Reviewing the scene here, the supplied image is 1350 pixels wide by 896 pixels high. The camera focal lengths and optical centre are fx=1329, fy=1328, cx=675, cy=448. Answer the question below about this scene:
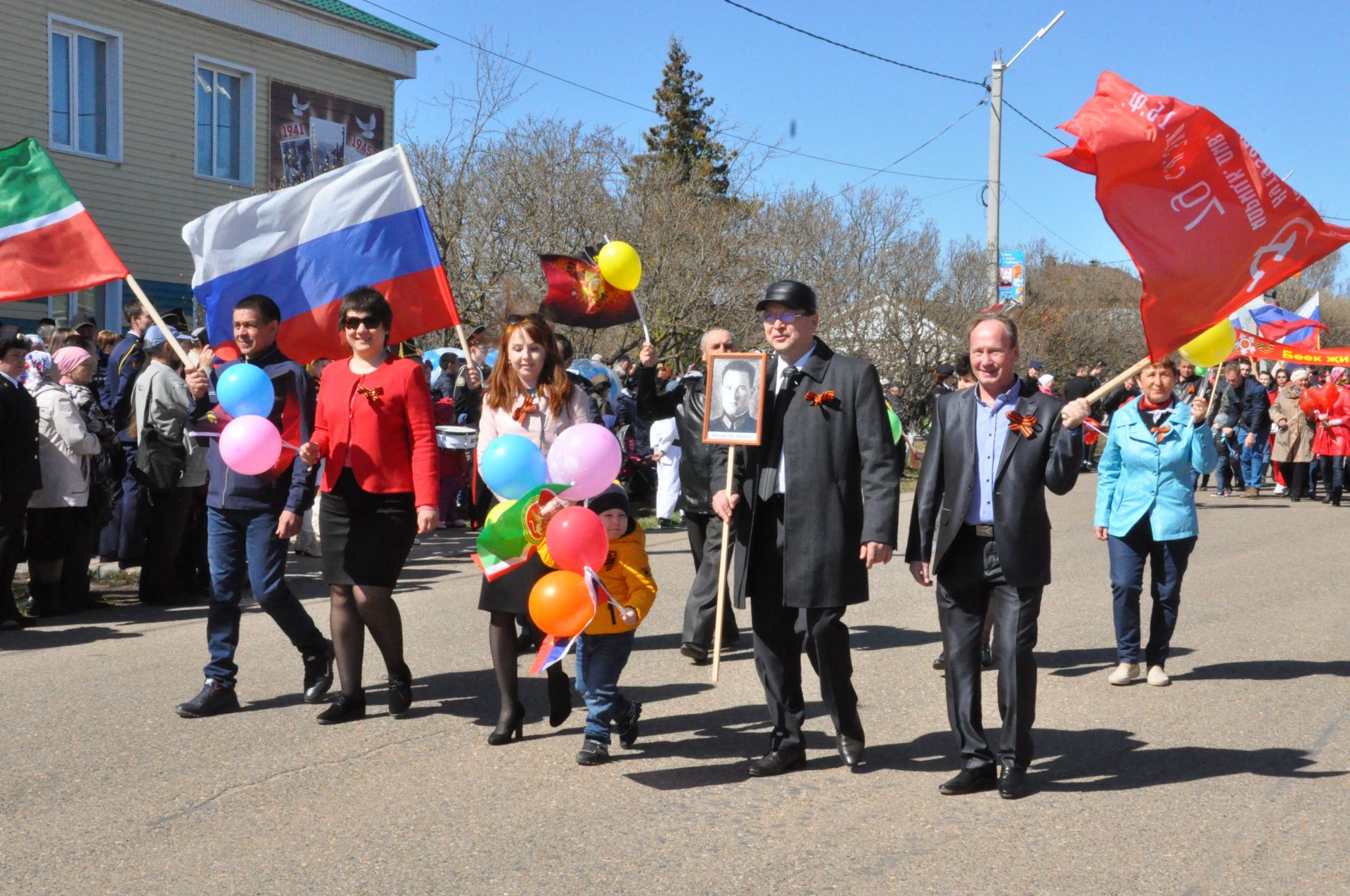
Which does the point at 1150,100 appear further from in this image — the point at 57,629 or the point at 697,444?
the point at 57,629

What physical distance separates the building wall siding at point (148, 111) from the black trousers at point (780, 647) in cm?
1666

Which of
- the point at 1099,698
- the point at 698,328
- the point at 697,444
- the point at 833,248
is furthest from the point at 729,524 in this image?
the point at 833,248

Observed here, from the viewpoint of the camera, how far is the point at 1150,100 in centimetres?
566

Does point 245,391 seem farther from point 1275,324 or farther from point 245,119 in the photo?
point 245,119

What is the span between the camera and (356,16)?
75.1ft

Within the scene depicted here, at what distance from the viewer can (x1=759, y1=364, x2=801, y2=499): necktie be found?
17.9 feet

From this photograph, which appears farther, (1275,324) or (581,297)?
(1275,324)

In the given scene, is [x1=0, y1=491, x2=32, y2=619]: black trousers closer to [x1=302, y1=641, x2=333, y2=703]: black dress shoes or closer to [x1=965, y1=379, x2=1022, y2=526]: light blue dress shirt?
[x1=302, y1=641, x2=333, y2=703]: black dress shoes

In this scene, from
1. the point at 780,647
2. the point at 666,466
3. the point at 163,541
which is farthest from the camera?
the point at 666,466

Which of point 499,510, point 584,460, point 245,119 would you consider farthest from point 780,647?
point 245,119

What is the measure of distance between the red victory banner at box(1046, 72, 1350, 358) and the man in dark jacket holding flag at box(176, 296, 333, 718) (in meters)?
3.65

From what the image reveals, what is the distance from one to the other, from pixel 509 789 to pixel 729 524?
1468mm

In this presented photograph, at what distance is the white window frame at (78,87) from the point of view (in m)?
19.0

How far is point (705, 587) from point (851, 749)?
7.70 feet
